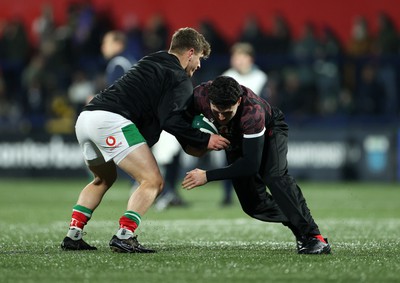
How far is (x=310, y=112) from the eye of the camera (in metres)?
18.3

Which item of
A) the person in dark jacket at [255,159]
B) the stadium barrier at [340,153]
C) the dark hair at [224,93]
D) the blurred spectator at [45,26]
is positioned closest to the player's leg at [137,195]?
the person in dark jacket at [255,159]

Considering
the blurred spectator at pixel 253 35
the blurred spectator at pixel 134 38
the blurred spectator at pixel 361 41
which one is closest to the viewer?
the blurred spectator at pixel 361 41

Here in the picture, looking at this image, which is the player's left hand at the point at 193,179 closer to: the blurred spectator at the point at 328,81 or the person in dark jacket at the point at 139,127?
the person in dark jacket at the point at 139,127

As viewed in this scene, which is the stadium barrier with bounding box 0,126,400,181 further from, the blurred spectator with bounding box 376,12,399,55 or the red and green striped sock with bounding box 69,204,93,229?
the red and green striped sock with bounding box 69,204,93,229

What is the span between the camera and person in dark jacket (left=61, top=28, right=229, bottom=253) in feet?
23.7

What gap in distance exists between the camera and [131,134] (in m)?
7.37

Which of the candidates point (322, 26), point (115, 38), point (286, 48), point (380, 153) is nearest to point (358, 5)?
point (322, 26)

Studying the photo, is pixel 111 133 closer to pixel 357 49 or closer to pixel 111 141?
pixel 111 141

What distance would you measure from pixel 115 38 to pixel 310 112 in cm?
655

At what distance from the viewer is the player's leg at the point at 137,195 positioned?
723 centimetres

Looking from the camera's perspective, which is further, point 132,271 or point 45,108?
point 45,108

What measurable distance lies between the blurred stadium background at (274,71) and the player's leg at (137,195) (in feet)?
35.4

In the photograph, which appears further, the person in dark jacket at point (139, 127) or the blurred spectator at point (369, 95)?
the blurred spectator at point (369, 95)

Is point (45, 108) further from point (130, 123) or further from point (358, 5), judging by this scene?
point (130, 123)
